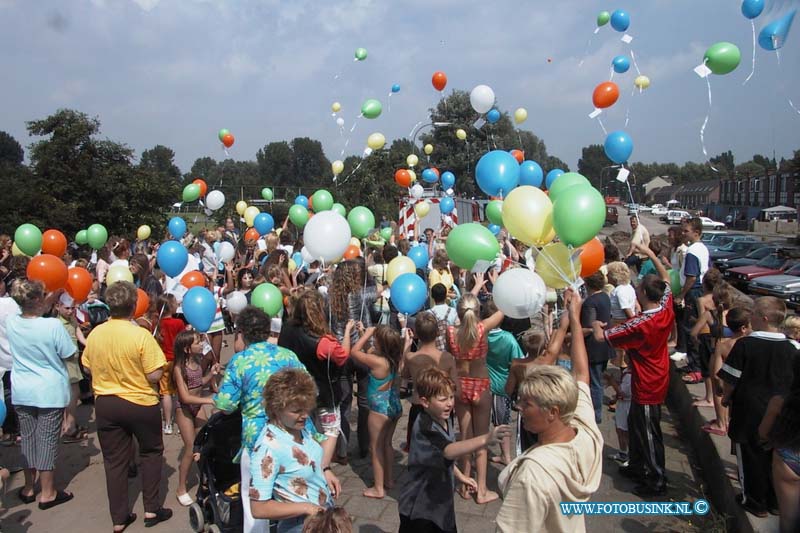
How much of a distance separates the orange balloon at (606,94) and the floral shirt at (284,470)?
5.72m

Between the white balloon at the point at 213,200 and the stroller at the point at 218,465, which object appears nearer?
the stroller at the point at 218,465

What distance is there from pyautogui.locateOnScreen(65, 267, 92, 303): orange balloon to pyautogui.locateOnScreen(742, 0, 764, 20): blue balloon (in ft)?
23.5

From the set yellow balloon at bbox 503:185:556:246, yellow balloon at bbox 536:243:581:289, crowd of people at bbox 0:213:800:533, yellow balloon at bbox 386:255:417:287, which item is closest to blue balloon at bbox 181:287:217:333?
crowd of people at bbox 0:213:800:533

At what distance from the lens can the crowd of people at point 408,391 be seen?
7.47 ft

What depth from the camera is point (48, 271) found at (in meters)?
5.09

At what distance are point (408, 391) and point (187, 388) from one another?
283cm

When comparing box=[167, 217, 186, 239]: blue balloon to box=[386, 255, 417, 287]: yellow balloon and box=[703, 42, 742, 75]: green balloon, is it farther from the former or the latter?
box=[703, 42, 742, 75]: green balloon

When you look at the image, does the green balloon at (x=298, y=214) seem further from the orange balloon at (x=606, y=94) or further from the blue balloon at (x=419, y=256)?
the orange balloon at (x=606, y=94)

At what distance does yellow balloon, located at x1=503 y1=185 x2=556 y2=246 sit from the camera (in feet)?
12.7

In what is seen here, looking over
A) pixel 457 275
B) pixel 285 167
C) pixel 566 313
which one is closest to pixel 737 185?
pixel 285 167

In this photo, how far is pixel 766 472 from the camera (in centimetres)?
341

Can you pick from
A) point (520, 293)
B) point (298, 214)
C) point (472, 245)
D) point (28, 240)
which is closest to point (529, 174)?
point (472, 245)

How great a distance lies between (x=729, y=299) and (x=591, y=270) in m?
1.37

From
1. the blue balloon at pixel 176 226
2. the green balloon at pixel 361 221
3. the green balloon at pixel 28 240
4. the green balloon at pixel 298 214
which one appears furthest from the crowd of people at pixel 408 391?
the blue balloon at pixel 176 226
